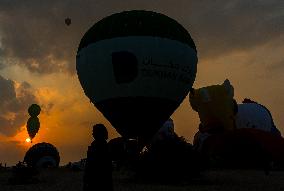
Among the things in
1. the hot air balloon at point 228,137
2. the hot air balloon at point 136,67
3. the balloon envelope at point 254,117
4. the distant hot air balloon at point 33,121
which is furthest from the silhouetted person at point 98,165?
the distant hot air balloon at point 33,121

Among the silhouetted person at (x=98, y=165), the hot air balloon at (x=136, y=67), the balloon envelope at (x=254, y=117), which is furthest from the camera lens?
the balloon envelope at (x=254, y=117)

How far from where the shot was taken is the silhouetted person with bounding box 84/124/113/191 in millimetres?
7160

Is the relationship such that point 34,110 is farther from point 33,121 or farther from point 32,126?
point 32,126

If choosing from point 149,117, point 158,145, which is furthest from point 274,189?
point 149,117

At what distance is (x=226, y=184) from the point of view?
18.7 m

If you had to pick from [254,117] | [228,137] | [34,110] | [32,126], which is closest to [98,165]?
[228,137]

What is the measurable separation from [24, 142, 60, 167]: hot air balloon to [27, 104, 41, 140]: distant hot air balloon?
122 centimetres

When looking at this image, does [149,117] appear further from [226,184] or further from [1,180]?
[1,180]

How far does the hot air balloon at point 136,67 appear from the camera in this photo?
20953 mm

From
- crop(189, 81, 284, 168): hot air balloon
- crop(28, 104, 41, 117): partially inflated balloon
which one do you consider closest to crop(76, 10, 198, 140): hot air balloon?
crop(189, 81, 284, 168): hot air balloon

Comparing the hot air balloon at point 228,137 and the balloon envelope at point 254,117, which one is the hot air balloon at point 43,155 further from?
the balloon envelope at point 254,117

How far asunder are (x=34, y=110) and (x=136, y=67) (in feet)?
71.1

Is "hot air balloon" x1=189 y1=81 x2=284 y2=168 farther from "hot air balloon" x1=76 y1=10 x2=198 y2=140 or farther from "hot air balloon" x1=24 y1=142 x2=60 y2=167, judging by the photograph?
"hot air balloon" x1=24 y1=142 x2=60 y2=167

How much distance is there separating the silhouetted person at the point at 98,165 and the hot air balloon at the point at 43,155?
32.2m
